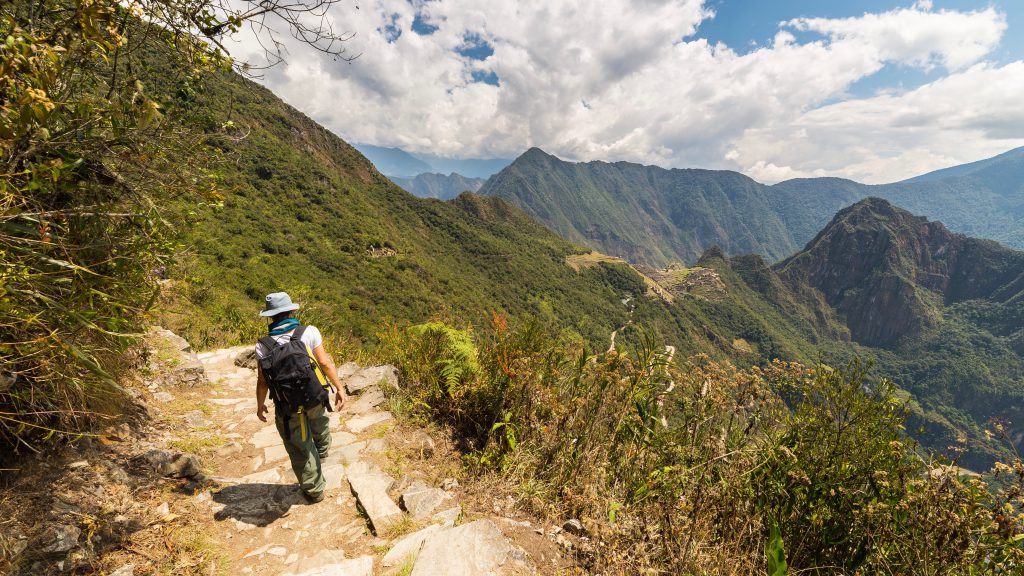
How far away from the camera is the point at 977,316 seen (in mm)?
189625

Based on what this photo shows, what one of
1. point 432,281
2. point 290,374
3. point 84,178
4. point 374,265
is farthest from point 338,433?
point 432,281

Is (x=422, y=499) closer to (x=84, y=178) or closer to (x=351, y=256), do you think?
(x=84, y=178)

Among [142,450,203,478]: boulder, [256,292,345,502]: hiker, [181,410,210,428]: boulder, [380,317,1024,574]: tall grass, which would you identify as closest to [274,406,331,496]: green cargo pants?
[256,292,345,502]: hiker

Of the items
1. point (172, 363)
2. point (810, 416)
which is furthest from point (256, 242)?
point (810, 416)

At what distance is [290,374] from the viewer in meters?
3.59

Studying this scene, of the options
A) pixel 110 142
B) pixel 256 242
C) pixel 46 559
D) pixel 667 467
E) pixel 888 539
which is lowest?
pixel 888 539

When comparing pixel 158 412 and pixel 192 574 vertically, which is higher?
pixel 158 412

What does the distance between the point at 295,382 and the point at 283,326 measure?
631 millimetres

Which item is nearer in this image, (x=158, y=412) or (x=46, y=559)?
(x=46, y=559)

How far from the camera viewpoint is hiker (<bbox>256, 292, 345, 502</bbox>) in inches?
142

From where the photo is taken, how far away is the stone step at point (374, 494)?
335 cm

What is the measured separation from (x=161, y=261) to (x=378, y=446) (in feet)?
9.53

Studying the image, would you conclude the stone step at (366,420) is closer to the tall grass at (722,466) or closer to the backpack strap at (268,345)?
the tall grass at (722,466)

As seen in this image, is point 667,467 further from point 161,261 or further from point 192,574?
point 161,261
